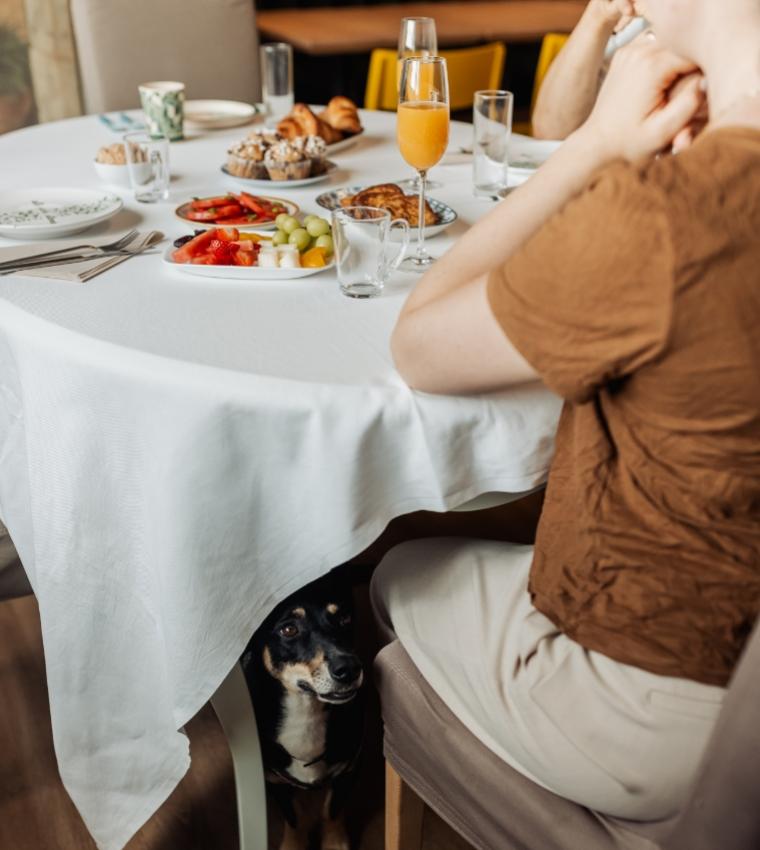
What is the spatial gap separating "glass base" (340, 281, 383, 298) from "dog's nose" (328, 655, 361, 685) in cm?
45

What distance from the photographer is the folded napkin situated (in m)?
1.19

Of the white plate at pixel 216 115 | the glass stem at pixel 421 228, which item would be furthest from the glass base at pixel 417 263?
the white plate at pixel 216 115

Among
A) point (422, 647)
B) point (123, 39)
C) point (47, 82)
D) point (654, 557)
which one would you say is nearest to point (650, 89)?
point (654, 557)

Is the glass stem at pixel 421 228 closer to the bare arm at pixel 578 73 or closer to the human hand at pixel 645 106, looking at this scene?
the human hand at pixel 645 106

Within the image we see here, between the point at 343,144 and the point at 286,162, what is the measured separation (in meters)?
0.32

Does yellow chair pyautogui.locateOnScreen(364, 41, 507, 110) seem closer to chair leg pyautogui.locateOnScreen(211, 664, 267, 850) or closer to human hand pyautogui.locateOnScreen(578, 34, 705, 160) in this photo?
human hand pyautogui.locateOnScreen(578, 34, 705, 160)

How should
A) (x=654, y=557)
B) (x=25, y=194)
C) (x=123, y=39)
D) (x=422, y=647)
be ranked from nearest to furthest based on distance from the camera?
(x=654, y=557)
(x=422, y=647)
(x=25, y=194)
(x=123, y=39)

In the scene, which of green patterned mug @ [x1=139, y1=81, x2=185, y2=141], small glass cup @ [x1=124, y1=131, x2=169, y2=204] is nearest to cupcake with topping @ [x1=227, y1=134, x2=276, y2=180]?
small glass cup @ [x1=124, y1=131, x2=169, y2=204]

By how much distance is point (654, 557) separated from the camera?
31.7 inches

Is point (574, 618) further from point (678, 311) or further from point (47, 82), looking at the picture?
point (47, 82)

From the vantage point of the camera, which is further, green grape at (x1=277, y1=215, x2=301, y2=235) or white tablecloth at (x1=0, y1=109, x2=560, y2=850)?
green grape at (x1=277, y1=215, x2=301, y2=235)

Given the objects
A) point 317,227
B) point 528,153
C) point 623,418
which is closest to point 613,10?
point 528,153

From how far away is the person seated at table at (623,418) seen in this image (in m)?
0.67

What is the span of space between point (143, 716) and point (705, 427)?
2.61ft
